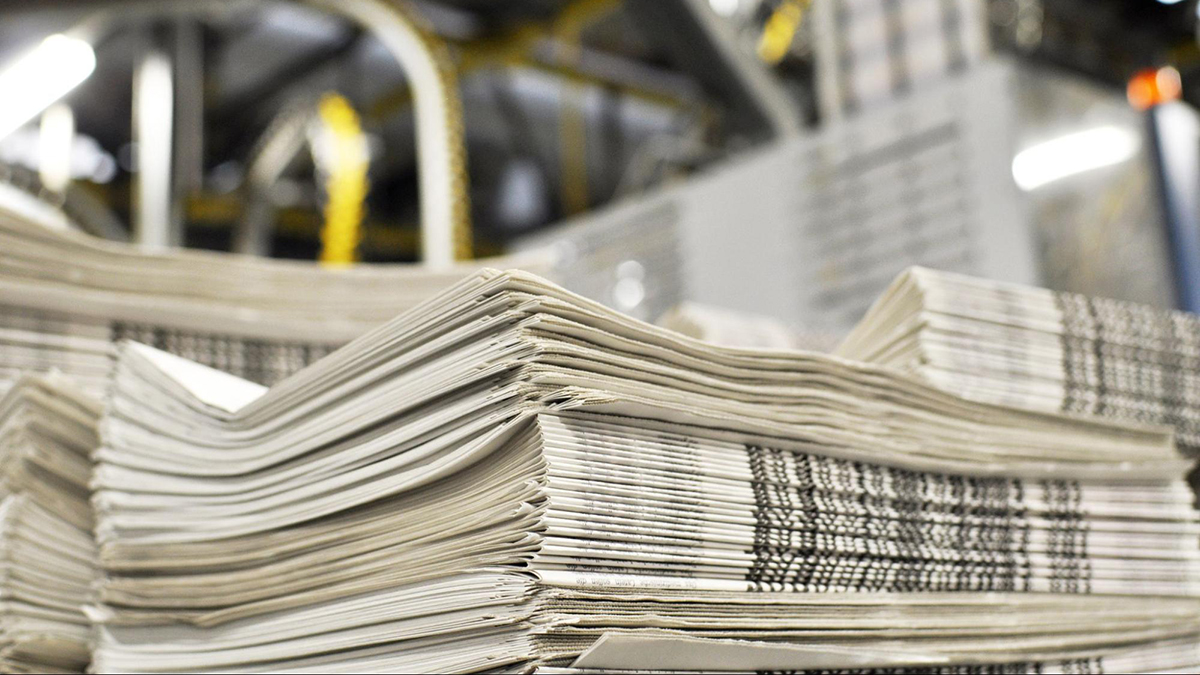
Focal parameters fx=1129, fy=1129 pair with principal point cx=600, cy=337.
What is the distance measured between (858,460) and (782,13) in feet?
11.0

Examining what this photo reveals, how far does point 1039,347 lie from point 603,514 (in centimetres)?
39

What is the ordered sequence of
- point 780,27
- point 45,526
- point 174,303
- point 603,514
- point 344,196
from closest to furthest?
point 603,514
point 45,526
point 174,303
point 344,196
point 780,27

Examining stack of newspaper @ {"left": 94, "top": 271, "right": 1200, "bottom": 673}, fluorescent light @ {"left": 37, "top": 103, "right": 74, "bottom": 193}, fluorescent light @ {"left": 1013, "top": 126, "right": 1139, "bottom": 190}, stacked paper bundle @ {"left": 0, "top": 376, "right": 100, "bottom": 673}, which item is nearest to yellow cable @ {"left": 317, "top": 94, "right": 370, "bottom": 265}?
stacked paper bundle @ {"left": 0, "top": 376, "right": 100, "bottom": 673}

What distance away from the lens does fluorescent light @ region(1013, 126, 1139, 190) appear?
85.8 inches

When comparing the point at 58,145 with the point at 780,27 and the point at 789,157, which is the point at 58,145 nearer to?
the point at 789,157

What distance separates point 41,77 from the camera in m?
1.89

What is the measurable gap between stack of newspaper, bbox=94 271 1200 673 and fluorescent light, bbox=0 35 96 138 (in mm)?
1376

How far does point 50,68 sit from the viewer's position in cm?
190

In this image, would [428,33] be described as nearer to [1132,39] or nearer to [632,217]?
[632,217]

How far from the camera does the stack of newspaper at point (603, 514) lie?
20.3 inches

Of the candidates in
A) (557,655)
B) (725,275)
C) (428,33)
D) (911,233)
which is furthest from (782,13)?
(557,655)

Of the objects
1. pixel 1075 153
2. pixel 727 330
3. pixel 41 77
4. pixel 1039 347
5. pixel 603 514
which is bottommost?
pixel 603 514

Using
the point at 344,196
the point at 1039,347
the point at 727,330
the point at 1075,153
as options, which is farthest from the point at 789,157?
the point at 1039,347

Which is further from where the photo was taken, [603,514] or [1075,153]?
[1075,153]
